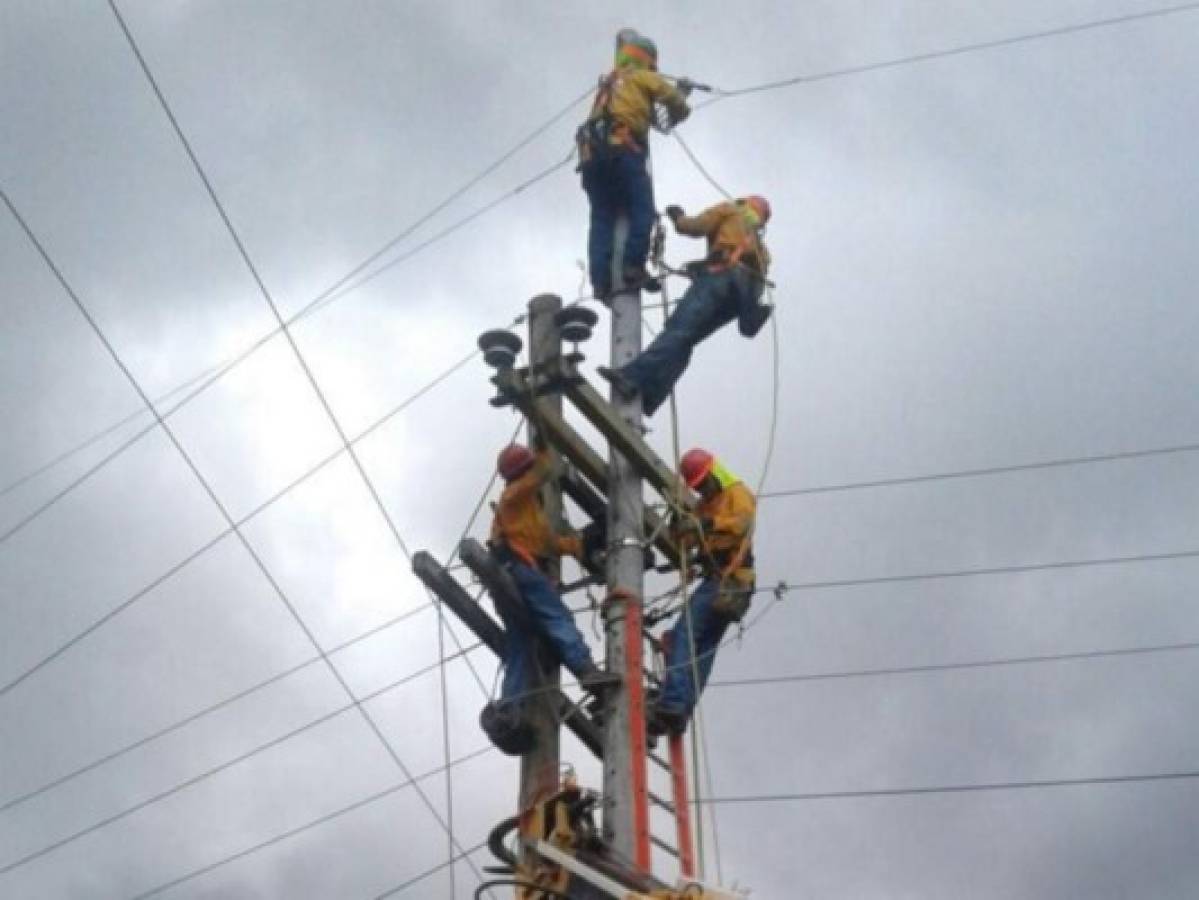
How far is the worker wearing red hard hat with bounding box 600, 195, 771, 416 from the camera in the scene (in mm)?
9523

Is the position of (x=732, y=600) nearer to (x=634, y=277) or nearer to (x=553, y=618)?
(x=553, y=618)

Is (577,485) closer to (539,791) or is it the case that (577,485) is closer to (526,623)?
(526,623)

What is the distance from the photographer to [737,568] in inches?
370

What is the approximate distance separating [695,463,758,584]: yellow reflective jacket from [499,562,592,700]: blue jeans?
3.08 ft

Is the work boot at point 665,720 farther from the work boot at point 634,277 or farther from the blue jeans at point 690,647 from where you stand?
the work boot at point 634,277

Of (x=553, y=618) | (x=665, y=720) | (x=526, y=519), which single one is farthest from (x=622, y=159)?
(x=665, y=720)

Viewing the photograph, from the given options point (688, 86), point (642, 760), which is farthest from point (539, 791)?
point (688, 86)

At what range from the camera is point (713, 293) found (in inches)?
399

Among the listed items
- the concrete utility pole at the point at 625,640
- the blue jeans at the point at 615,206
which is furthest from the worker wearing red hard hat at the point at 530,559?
the blue jeans at the point at 615,206

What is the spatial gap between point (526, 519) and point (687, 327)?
1.50 meters

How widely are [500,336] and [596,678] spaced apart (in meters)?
1.82

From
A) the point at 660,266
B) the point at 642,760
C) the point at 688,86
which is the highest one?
the point at 688,86

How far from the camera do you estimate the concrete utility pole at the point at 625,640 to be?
7.77m

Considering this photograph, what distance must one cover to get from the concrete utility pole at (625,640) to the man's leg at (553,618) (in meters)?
0.27
